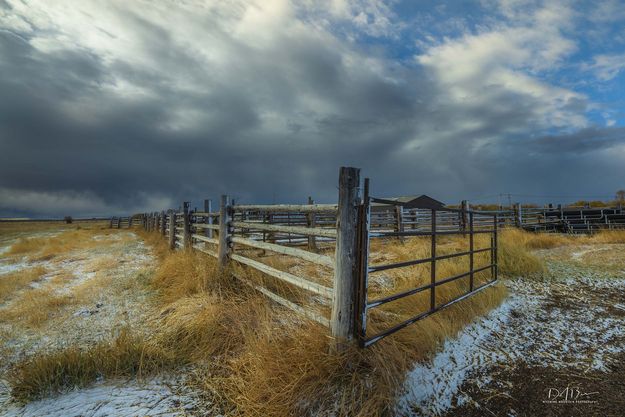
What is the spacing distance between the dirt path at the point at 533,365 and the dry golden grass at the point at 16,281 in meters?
8.47

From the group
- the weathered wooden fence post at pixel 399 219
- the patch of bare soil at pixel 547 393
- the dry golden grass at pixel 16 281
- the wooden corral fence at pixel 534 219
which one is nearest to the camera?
the patch of bare soil at pixel 547 393

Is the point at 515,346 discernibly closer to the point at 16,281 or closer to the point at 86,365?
the point at 86,365

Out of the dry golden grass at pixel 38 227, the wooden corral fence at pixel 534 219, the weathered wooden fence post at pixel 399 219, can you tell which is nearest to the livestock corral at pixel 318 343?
the weathered wooden fence post at pixel 399 219

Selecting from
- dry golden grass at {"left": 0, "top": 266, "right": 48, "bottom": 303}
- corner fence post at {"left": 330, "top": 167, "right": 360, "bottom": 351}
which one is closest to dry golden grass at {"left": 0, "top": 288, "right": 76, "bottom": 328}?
dry golden grass at {"left": 0, "top": 266, "right": 48, "bottom": 303}

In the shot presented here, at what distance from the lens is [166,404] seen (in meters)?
2.82

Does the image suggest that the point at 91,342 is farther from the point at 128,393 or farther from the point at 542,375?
the point at 542,375

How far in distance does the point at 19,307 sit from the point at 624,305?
449 inches

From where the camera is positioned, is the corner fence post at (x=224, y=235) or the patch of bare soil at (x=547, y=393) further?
the corner fence post at (x=224, y=235)

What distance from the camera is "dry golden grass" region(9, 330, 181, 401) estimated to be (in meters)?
2.94

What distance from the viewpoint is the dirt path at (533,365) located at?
117 inches

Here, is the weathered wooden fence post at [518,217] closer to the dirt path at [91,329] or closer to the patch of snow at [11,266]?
the dirt path at [91,329]

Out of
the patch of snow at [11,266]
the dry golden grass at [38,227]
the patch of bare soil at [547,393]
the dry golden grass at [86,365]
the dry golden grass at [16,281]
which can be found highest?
the dry golden grass at [86,365]

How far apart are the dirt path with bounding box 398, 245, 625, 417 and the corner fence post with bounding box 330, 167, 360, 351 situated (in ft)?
2.91

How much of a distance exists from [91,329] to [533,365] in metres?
6.19
